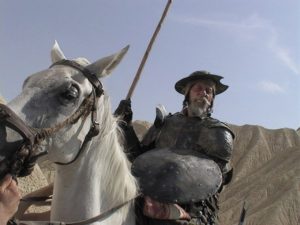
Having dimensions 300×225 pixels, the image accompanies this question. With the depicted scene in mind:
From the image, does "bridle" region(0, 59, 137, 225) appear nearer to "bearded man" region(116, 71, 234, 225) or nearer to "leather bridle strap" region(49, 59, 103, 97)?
"leather bridle strap" region(49, 59, 103, 97)

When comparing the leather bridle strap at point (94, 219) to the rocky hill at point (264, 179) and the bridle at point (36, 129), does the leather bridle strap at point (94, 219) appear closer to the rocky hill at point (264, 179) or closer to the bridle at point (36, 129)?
the bridle at point (36, 129)

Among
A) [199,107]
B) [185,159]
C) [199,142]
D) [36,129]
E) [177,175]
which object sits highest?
[199,107]

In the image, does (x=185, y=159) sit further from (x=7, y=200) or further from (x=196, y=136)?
(x=7, y=200)

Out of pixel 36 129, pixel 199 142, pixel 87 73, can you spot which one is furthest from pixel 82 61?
pixel 199 142

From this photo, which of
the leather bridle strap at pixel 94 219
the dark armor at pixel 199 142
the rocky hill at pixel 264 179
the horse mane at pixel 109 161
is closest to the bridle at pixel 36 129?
the horse mane at pixel 109 161

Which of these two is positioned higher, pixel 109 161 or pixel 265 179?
pixel 109 161

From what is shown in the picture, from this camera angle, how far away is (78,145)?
137 inches

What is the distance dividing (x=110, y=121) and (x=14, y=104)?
823 millimetres

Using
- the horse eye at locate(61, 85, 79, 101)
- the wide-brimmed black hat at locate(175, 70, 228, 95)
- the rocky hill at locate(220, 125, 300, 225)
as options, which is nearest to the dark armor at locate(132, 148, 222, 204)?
the wide-brimmed black hat at locate(175, 70, 228, 95)

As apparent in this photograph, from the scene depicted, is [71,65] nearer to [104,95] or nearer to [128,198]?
[104,95]

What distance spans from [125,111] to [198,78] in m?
0.75

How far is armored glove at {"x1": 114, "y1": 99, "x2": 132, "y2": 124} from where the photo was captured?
455 cm

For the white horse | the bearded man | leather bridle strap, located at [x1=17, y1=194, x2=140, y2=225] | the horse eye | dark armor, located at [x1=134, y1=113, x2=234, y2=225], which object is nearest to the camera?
the white horse

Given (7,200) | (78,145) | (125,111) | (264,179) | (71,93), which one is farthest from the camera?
(264,179)
